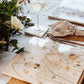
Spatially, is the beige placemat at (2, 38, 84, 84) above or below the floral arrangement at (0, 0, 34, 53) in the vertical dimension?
below

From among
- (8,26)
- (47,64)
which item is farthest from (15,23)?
(47,64)

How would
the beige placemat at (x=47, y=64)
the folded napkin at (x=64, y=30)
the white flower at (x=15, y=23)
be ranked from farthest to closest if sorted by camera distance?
the folded napkin at (x=64, y=30)
the white flower at (x=15, y=23)
the beige placemat at (x=47, y=64)

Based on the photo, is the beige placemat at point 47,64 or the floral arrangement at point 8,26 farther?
the floral arrangement at point 8,26

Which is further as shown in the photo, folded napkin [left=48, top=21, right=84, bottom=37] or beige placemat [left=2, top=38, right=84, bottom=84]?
folded napkin [left=48, top=21, right=84, bottom=37]

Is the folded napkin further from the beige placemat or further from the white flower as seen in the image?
the white flower

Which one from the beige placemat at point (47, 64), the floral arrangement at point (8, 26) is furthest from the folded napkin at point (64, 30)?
the floral arrangement at point (8, 26)

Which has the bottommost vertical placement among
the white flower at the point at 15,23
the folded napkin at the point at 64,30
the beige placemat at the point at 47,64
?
the beige placemat at the point at 47,64

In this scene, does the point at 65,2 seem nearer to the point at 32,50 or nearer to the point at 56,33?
the point at 56,33

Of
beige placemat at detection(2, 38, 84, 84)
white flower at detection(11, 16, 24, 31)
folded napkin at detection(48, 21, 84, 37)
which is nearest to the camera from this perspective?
beige placemat at detection(2, 38, 84, 84)

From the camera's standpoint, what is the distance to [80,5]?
1411 mm

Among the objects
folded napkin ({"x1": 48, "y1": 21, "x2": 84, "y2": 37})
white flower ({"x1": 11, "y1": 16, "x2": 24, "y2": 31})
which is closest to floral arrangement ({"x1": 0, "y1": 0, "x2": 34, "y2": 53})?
white flower ({"x1": 11, "y1": 16, "x2": 24, "y2": 31})

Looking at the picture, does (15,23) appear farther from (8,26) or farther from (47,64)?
(47,64)

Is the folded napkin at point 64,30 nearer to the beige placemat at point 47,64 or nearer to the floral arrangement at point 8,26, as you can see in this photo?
the beige placemat at point 47,64

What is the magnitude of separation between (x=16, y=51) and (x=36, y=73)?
0.22m
